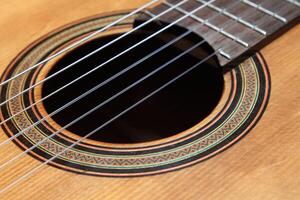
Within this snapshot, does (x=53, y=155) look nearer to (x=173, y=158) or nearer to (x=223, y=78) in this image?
(x=173, y=158)

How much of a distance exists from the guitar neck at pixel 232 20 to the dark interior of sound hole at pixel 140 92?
0.09ft

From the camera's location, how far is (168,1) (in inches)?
42.3

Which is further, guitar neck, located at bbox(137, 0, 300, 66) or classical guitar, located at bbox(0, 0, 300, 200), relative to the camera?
guitar neck, located at bbox(137, 0, 300, 66)

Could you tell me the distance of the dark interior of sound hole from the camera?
0.99m

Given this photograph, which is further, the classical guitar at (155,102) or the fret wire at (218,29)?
the fret wire at (218,29)

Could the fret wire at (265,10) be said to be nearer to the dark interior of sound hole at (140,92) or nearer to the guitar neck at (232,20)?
the guitar neck at (232,20)

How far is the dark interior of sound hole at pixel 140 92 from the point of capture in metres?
0.99

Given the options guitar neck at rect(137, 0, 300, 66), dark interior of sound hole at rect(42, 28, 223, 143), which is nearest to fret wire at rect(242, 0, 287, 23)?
guitar neck at rect(137, 0, 300, 66)

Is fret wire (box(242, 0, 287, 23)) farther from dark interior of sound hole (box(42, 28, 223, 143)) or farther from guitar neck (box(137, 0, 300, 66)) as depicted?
dark interior of sound hole (box(42, 28, 223, 143))

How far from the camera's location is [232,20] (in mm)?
1011

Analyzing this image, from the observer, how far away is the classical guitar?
2.49 feet

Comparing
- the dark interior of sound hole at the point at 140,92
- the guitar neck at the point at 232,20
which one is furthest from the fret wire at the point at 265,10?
the dark interior of sound hole at the point at 140,92

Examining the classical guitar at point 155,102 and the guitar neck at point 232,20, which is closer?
the classical guitar at point 155,102

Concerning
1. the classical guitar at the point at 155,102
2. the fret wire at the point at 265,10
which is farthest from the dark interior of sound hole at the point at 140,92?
the fret wire at the point at 265,10
